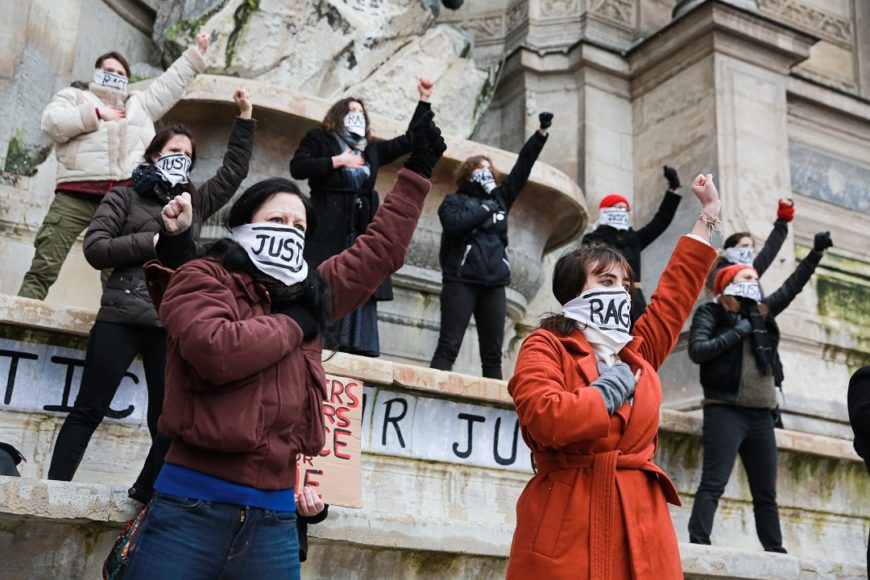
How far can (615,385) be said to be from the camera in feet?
9.35

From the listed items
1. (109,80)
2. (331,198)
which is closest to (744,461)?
(331,198)

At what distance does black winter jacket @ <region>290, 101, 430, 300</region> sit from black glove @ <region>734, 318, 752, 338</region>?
1.90 meters

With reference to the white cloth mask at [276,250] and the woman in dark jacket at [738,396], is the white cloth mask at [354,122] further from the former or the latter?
the white cloth mask at [276,250]

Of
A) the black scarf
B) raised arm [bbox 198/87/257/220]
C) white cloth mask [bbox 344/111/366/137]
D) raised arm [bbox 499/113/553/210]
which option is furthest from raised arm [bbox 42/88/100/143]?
the black scarf

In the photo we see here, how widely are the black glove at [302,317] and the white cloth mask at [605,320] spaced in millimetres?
798

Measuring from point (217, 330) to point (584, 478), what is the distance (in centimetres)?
107

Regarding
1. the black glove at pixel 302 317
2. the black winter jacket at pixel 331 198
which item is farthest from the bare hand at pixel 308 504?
the black winter jacket at pixel 331 198

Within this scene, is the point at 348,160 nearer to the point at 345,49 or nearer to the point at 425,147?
the point at 425,147

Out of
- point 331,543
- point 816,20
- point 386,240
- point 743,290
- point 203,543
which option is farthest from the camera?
point 816,20

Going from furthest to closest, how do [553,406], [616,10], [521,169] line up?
[616,10]
[521,169]
[553,406]

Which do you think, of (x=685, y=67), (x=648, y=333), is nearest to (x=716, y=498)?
(x=648, y=333)

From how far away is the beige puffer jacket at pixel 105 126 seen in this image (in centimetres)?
536

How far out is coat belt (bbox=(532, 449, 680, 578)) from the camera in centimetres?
273

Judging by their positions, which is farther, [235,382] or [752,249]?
[752,249]
